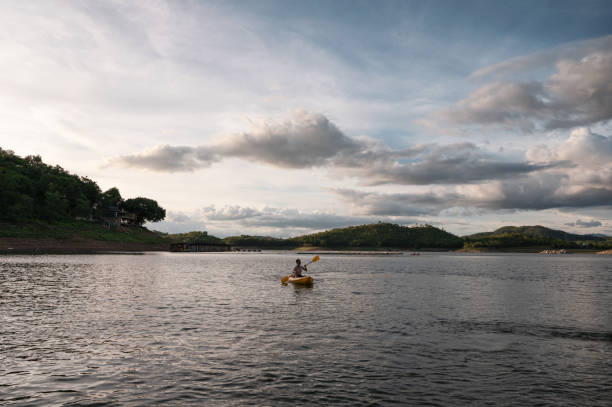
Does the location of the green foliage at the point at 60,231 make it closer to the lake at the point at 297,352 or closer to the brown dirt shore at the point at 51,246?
the brown dirt shore at the point at 51,246

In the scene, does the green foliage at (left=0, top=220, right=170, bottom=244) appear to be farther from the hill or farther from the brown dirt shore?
the brown dirt shore

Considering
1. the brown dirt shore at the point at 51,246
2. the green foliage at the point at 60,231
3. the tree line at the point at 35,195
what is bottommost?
the brown dirt shore at the point at 51,246

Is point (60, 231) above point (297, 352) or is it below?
above

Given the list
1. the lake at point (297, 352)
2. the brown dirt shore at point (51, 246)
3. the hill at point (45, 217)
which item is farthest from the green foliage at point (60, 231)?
the lake at point (297, 352)

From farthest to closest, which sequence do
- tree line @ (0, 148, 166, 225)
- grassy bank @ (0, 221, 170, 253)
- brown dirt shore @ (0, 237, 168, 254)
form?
tree line @ (0, 148, 166, 225)
grassy bank @ (0, 221, 170, 253)
brown dirt shore @ (0, 237, 168, 254)

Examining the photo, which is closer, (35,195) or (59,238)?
(59,238)

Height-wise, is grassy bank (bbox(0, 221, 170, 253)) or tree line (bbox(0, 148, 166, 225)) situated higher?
tree line (bbox(0, 148, 166, 225))

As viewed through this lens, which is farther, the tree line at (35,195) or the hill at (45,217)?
the tree line at (35,195)

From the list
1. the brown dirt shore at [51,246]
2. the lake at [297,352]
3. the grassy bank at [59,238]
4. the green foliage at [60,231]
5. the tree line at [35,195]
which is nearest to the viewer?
the lake at [297,352]

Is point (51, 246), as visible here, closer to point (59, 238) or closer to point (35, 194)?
point (59, 238)

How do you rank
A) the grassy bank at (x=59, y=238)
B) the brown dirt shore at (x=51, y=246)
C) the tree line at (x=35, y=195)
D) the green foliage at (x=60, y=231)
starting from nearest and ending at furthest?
the brown dirt shore at (x=51, y=246), the grassy bank at (x=59, y=238), the green foliage at (x=60, y=231), the tree line at (x=35, y=195)

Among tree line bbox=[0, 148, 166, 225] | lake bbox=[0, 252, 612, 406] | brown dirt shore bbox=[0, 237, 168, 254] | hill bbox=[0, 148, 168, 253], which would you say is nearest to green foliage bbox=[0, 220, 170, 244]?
hill bbox=[0, 148, 168, 253]

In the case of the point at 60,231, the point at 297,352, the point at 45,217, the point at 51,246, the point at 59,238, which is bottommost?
the point at 297,352

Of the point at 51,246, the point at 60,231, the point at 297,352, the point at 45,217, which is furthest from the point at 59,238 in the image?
the point at 297,352
